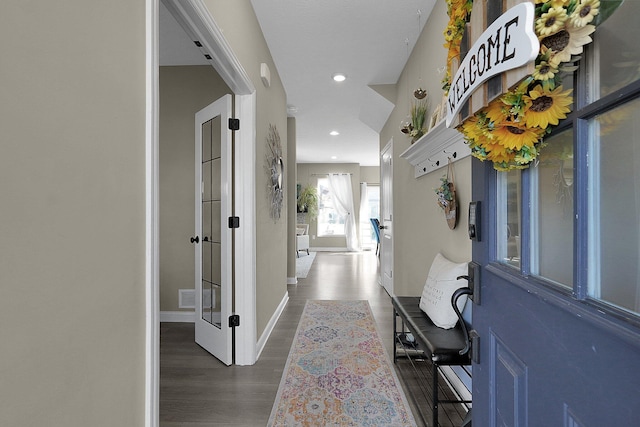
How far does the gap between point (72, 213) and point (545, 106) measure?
3.17 feet

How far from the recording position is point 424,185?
2572mm

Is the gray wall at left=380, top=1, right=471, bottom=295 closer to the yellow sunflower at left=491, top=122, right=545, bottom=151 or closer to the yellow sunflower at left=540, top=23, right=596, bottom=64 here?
the yellow sunflower at left=491, top=122, right=545, bottom=151

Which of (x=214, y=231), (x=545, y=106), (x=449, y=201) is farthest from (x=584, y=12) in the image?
(x=214, y=231)

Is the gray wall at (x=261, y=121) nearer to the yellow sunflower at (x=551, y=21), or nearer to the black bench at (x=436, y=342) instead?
the black bench at (x=436, y=342)

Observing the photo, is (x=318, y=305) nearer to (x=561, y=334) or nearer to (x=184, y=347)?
(x=184, y=347)

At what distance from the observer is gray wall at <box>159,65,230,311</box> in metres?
3.25

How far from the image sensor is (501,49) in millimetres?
549

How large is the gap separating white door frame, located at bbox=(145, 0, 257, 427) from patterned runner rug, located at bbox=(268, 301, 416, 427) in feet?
1.53

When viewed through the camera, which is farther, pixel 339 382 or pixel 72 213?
pixel 339 382

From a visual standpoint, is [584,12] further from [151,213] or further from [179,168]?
[179,168]

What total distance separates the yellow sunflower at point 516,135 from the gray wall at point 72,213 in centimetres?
90

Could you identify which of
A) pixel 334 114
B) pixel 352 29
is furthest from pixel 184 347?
pixel 334 114

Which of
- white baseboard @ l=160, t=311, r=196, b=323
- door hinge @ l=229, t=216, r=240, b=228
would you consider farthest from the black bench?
white baseboard @ l=160, t=311, r=196, b=323

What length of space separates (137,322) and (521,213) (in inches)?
41.7
